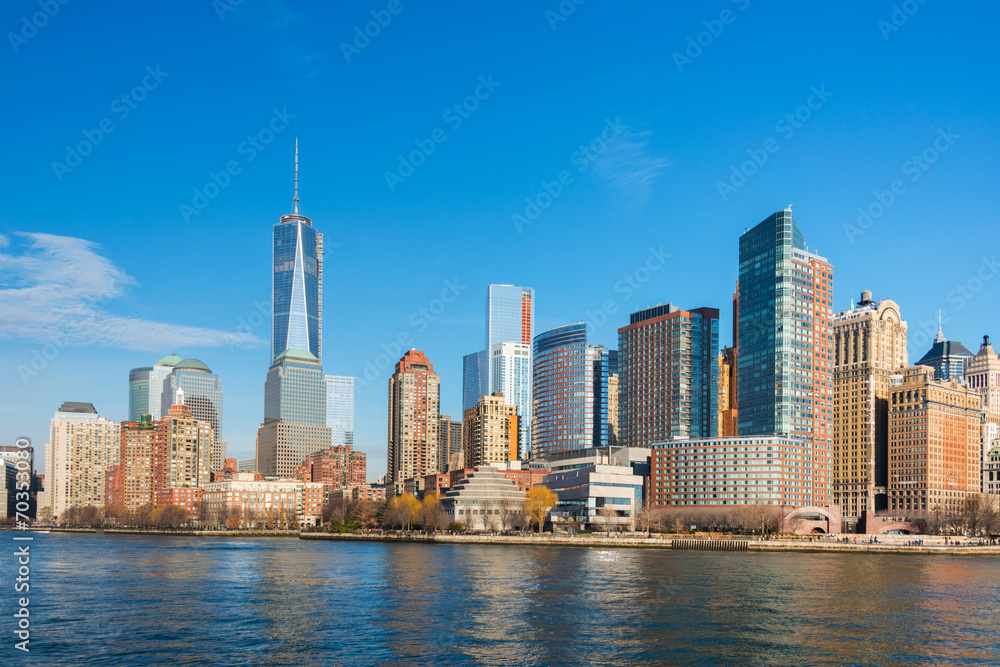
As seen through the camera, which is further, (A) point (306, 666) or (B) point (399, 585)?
(B) point (399, 585)

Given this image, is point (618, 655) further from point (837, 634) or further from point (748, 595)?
point (748, 595)

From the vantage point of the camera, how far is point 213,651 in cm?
6362

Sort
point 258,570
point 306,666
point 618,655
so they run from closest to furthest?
point 306,666 < point 618,655 < point 258,570

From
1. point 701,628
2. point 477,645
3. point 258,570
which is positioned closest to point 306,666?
point 477,645

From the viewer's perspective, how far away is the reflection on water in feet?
209

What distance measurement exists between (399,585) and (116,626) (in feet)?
117

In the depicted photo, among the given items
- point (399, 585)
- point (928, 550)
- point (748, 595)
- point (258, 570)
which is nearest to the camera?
point (748, 595)

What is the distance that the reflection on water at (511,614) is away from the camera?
6381cm

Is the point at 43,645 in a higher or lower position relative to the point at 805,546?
higher

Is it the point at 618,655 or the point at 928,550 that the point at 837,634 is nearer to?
the point at 618,655

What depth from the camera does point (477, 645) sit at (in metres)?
66.1

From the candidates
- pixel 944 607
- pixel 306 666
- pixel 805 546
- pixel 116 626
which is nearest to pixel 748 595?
pixel 944 607

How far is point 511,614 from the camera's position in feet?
262

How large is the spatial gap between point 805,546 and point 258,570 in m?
108
